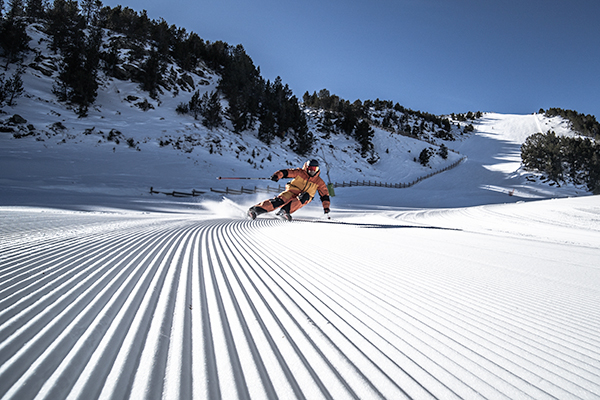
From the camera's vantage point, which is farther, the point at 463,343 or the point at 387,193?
the point at 387,193

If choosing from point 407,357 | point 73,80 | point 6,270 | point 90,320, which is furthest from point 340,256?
point 73,80

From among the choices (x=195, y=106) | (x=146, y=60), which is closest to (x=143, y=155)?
(x=195, y=106)

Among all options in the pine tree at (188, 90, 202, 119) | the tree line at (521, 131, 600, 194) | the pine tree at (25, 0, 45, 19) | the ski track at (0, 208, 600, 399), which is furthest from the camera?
the pine tree at (25, 0, 45, 19)

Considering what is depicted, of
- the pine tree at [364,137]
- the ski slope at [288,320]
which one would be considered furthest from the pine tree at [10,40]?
the pine tree at [364,137]

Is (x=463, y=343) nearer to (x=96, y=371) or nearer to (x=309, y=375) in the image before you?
(x=309, y=375)

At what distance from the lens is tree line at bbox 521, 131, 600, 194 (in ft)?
117

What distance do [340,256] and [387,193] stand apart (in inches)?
941

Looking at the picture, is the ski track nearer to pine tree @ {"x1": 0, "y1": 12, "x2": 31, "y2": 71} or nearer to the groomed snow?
the groomed snow

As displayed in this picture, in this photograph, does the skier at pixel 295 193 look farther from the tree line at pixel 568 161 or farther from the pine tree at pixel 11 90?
the tree line at pixel 568 161

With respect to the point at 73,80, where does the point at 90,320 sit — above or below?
below

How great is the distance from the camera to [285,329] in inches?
59.1

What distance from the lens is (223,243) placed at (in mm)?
4023

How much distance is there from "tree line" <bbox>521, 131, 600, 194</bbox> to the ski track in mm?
46792

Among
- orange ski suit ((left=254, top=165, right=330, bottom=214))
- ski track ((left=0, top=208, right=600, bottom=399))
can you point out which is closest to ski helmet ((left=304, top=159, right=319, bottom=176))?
orange ski suit ((left=254, top=165, right=330, bottom=214))
